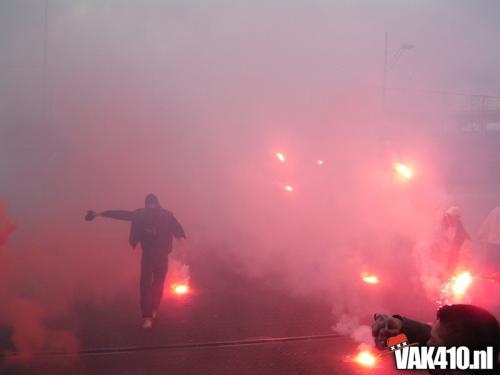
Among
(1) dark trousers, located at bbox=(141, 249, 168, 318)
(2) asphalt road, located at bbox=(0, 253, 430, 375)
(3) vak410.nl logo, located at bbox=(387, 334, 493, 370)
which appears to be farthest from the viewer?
(1) dark trousers, located at bbox=(141, 249, 168, 318)

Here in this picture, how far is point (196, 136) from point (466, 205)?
9.07 m

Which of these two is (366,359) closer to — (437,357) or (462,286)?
(462,286)

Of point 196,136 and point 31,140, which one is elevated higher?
point 196,136

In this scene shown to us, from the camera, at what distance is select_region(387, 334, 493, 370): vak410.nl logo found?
1.25m

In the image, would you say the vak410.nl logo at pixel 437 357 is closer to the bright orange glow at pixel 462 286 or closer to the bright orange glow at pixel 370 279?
the bright orange glow at pixel 462 286

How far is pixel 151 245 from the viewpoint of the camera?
454cm

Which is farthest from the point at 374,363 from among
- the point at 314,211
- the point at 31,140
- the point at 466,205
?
the point at 466,205

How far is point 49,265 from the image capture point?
6383mm

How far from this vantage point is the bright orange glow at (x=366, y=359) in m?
3.65

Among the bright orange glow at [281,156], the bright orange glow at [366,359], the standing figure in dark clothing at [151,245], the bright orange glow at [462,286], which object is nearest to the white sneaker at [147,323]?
the standing figure in dark clothing at [151,245]

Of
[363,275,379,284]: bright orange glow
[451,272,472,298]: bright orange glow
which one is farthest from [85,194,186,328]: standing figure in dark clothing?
[451,272,472,298]: bright orange glow

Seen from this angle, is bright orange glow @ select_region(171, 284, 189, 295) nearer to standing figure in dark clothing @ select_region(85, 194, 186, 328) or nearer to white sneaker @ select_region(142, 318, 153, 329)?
standing figure in dark clothing @ select_region(85, 194, 186, 328)

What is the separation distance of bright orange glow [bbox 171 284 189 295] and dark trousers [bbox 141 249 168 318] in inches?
42.5

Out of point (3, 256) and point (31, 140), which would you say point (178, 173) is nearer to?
point (31, 140)
